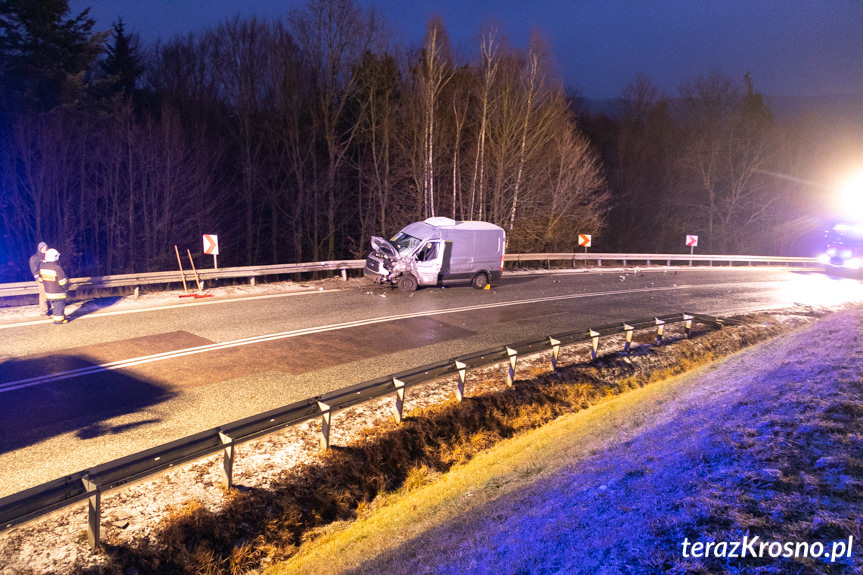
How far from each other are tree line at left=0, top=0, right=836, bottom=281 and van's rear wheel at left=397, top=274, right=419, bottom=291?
12893 millimetres

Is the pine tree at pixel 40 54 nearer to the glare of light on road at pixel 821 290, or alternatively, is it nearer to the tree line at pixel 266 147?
the tree line at pixel 266 147

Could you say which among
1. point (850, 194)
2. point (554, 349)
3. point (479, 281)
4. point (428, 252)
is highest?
point (850, 194)

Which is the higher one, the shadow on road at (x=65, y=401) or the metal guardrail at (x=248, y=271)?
the metal guardrail at (x=248, y=271)

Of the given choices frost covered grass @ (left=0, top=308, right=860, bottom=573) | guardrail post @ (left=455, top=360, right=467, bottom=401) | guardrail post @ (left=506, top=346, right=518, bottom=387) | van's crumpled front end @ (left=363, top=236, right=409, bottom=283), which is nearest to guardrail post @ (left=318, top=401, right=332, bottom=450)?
frost covered grass @ (left=0, top=308, right=860, bottom=573)

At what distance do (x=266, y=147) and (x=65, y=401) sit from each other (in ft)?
102

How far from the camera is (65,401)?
25.3 feet

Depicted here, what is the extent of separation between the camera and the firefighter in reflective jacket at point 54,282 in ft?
37.9

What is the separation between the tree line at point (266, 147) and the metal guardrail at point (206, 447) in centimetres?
2221

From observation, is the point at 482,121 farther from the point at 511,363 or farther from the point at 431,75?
the point at 511,363

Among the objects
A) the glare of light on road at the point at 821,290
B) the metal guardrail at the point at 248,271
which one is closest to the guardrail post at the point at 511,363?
the metal guardrail at the point at 248,271

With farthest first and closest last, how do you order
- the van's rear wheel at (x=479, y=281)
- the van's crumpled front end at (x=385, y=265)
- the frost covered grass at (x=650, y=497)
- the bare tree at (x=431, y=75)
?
1. the bare tree at (x=431, y=75)
2. the van's rear wheel at (x=479, y=281)
3. the van's crumpled front end at (x=385, y=265)
4. the frost covered grass at (x=650, y=497)

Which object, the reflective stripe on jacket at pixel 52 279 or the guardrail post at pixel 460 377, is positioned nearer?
the guardrail post at pixel 460 377

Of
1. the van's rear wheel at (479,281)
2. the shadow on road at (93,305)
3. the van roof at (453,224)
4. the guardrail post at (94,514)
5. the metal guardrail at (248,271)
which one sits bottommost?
the guardrail post at (94,514)

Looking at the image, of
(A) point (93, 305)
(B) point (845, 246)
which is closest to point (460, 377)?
(A) point (93, 305)
